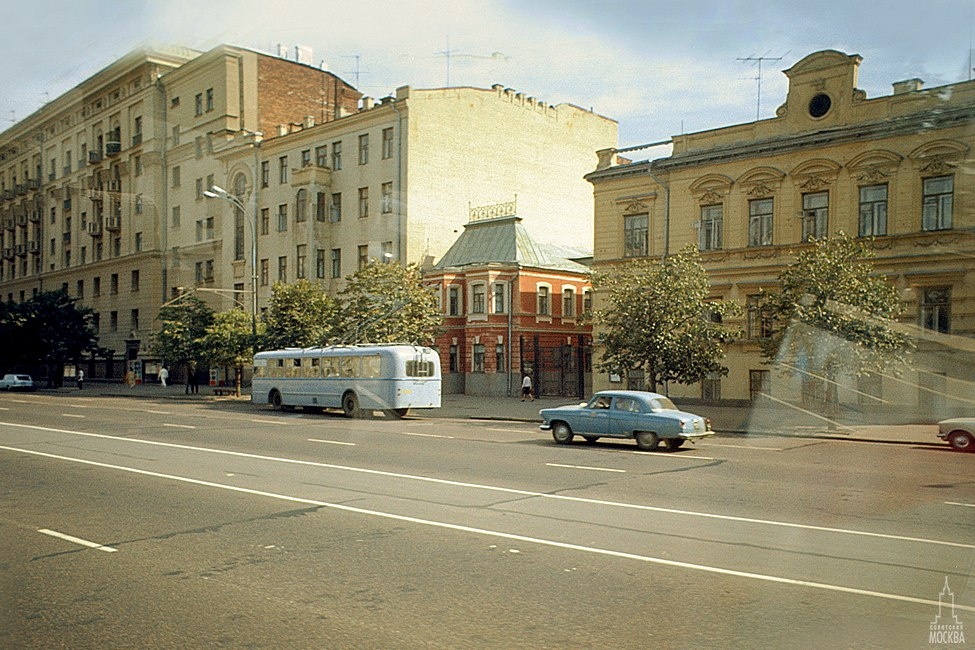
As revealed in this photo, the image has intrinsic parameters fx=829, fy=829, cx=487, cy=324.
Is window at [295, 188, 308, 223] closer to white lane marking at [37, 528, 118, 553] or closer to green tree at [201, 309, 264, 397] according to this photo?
green tree at [201, 309, 264, 397]

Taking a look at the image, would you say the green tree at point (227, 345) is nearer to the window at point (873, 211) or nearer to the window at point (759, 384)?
the window at point (759, 384)

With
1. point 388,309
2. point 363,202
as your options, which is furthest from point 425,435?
point 363,202

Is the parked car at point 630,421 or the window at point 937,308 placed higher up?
the window at point 937,308

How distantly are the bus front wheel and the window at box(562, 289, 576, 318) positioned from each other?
1748 centimetres

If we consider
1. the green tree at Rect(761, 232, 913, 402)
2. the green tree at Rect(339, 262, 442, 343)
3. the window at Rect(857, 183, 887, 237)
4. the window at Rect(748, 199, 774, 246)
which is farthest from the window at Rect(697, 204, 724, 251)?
the green tree at Rect(339, 262, 442, 343)

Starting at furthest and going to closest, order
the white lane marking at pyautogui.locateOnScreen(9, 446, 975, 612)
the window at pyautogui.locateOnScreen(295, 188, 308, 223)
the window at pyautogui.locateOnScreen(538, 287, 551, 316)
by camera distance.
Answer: the window at pyautogui.locateOnScreen(295, 188, 308, 223), the window at pyautogui.locateOnScreen(538, 287, 551, 316), the white lane marking at pyautogui.locateOnScreen(9, 446, 975, 612)

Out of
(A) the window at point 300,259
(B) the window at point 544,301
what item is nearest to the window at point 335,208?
(A) the window at point 300,259

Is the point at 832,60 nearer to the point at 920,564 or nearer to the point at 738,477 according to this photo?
the point at 738,477

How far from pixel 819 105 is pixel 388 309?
61.3 ft

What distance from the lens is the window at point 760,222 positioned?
31312 mm

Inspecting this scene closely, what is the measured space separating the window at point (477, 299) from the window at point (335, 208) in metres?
11.1

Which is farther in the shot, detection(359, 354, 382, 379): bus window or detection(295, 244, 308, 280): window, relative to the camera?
detection(295, 244, 308, 280): window

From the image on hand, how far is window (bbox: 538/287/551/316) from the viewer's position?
144ft

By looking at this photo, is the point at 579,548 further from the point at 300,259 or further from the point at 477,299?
the point at 300,259
